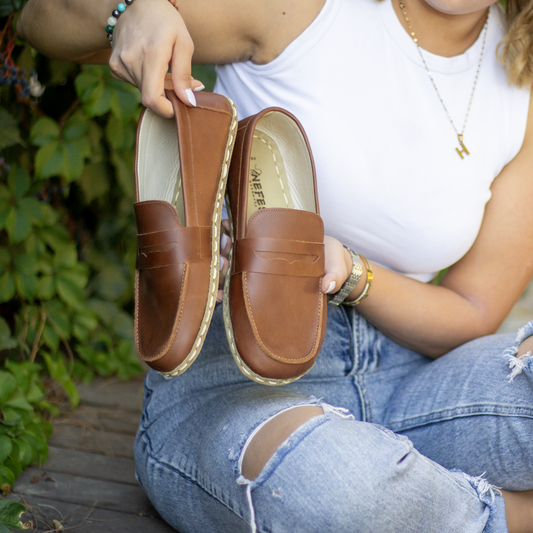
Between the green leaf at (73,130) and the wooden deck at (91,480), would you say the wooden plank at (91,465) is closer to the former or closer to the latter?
the wooden deck at (91,480)

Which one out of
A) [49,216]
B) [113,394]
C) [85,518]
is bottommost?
[113,394]

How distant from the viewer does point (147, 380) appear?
1116 mm

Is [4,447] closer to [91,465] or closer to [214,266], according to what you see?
[91,465]

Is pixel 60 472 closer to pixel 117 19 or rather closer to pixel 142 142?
pixel 142 142

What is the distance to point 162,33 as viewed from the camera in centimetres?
79

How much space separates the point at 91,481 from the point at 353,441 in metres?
0.64

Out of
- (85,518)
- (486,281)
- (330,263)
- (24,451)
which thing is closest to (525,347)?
(486,281)

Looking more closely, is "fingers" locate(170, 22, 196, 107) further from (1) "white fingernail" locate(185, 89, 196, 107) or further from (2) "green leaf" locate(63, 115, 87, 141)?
(2) "green leaf" locate(63, 115, 87, 141)

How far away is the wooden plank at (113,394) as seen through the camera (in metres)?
1.57

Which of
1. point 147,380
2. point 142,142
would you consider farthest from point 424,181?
point 147,380

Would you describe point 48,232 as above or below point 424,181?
below

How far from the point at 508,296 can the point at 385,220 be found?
37 cm

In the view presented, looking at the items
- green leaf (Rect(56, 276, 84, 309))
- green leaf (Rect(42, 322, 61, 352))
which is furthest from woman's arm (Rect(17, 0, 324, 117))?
green leaf (Rect(42, 322, 61, 352))

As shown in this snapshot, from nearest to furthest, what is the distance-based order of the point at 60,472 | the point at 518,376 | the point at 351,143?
the point at 518,376, the point at 351,143, the point at 60,472
